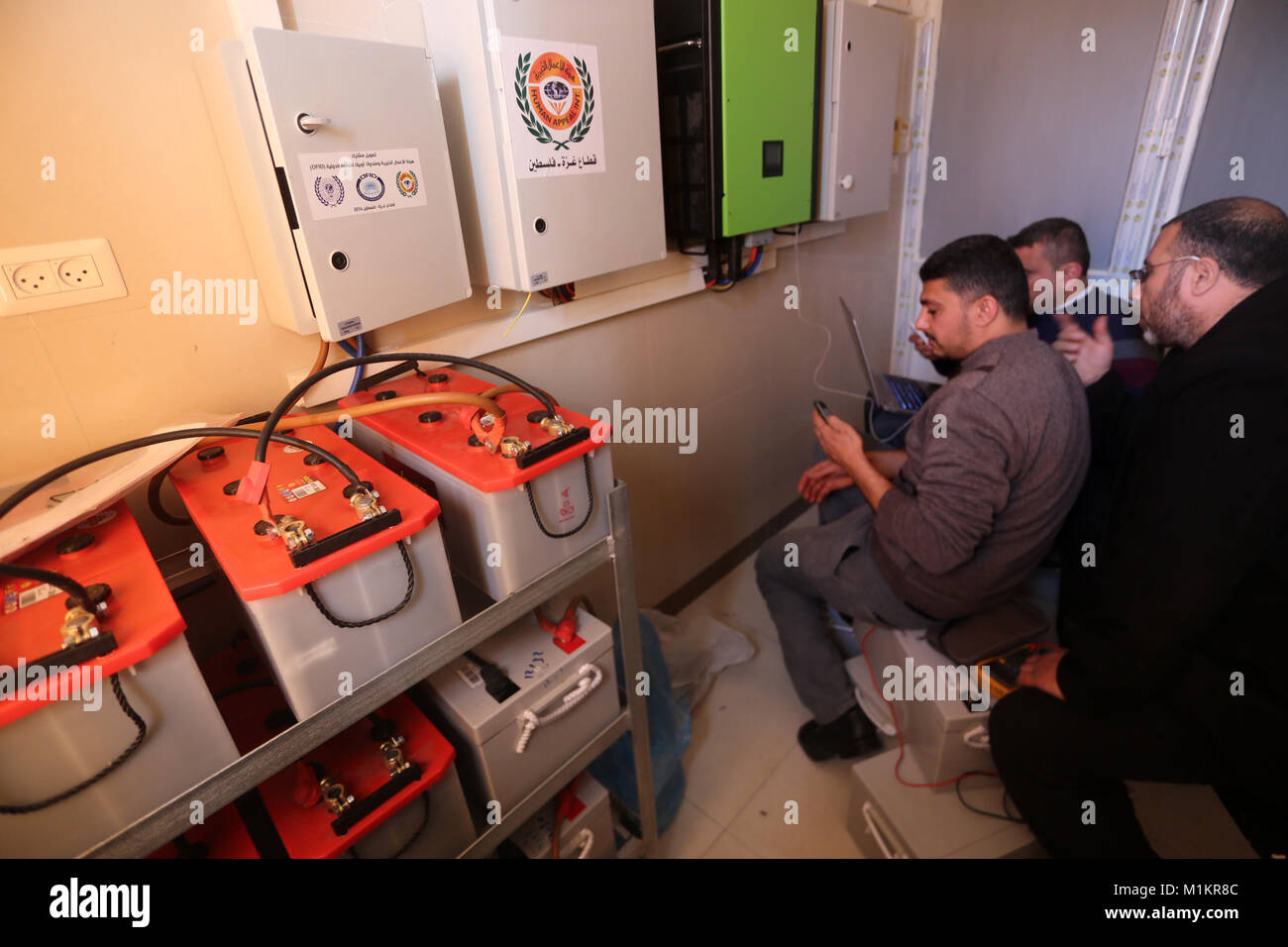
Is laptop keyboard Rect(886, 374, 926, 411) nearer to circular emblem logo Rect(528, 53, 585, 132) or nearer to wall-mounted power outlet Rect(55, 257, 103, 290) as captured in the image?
circular emblem logo Rect(528, 53, 585, 132)

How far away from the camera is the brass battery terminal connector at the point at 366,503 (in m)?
0.69

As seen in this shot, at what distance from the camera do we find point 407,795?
2.69 ft

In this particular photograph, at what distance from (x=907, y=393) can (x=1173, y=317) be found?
0.88 meters

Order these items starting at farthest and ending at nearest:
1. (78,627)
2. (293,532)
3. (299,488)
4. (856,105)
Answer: (856,105)
(299,488)
(293,532)
(78,627)

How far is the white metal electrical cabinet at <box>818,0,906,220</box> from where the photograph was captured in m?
1.65

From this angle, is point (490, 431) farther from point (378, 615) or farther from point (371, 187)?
point (371, 187)

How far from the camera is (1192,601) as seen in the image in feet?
3.16

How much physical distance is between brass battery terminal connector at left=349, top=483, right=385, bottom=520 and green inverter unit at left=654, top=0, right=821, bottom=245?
1068mm

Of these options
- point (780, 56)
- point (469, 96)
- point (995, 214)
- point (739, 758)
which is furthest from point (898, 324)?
point (469, 96)

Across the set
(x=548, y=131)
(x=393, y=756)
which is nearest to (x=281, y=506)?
(x=393, y=756)

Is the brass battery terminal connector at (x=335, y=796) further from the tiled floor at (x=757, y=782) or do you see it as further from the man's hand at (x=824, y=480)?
the man's hand at (x=824, y=480)

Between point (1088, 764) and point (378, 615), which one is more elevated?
point (378, 615)

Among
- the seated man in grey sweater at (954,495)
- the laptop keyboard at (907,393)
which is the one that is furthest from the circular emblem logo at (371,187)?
the laptop keyboard at (907,393)
